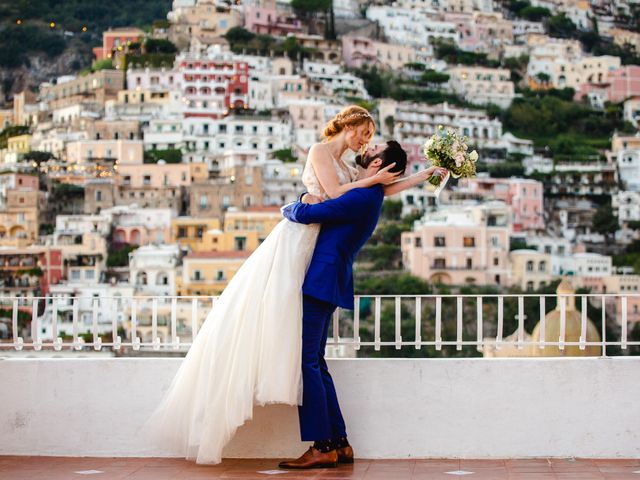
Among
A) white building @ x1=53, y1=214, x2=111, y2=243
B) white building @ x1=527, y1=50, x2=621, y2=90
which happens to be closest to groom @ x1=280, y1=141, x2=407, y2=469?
white building @ x1=53, y1=214, x2=111, y2=243

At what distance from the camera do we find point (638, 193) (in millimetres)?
66688

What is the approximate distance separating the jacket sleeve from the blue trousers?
299 mm

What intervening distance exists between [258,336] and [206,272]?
4500 cm

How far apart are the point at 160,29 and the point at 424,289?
28.3 m

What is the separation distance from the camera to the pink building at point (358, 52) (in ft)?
255

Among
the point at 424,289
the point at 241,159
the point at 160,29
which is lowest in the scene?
the point at 424,289

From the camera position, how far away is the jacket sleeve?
5930mm

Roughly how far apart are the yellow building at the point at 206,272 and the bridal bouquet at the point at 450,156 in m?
44.2

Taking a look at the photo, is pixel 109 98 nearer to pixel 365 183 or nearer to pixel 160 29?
pixel 160 29

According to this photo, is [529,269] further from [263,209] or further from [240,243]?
[240,243]

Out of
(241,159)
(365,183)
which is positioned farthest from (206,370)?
(241,159)

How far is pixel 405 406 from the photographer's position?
6.22 meters

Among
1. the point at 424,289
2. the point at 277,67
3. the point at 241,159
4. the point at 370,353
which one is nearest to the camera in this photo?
the point at 370,353

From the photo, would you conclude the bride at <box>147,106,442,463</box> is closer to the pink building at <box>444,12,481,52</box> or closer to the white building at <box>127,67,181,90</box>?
the white building at <box>127,67,181,90</box>
